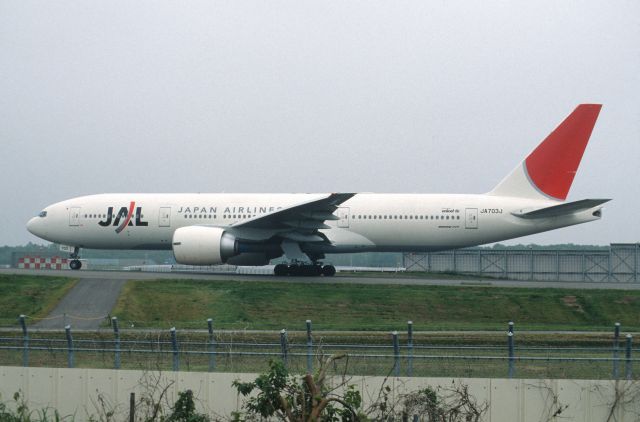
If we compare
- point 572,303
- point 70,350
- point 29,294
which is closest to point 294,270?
point 29,294

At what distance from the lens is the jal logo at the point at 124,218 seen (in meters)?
38.8

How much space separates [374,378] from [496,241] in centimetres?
2534

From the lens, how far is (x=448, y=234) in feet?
123

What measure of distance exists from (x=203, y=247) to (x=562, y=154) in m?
16.3

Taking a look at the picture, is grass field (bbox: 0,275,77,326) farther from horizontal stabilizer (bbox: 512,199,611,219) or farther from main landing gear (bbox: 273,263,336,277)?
horizontal stabilizer (bbox: 512,199,611,219)

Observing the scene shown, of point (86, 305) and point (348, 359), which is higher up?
point (86, 305)

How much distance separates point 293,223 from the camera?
35.8m

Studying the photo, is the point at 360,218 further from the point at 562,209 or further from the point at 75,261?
the point at 75,261

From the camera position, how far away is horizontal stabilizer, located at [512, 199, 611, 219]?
35281mm

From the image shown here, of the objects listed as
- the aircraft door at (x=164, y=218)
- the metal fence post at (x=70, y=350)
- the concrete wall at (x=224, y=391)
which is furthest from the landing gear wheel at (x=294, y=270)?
the concrete wall at (x=224, y=391)

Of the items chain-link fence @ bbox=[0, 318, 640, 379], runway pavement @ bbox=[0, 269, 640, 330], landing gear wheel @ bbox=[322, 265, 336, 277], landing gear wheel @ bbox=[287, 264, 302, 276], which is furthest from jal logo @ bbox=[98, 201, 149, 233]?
chain-link fence @ bbox=[0, 318, 640, 379]

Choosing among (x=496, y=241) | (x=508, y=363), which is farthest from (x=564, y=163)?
A: (x=508, y=363)

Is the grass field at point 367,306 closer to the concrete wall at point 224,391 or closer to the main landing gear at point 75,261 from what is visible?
the concrete wall at point 224,391

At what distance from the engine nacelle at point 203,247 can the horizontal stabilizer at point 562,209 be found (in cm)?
1267
